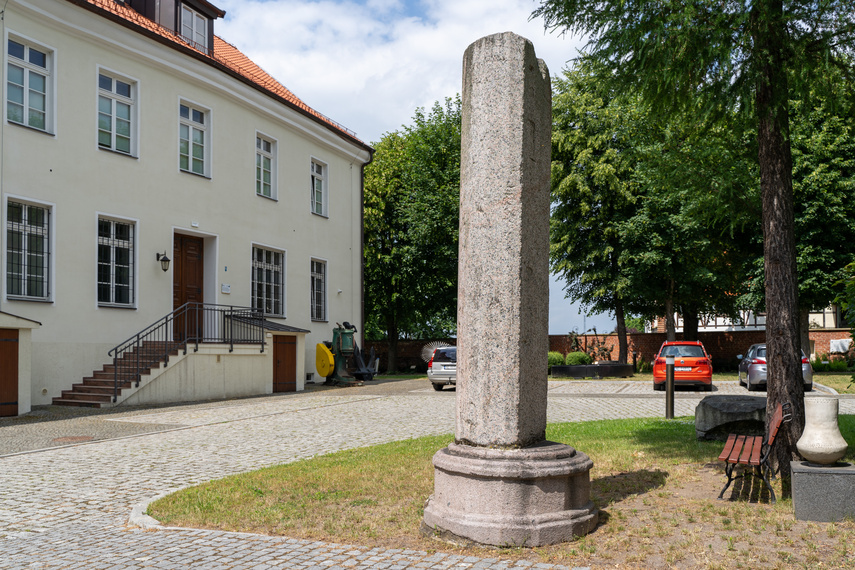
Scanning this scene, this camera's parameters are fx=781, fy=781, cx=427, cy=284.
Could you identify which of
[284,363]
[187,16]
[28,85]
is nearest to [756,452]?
[28,85]

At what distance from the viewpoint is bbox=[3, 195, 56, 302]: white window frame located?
638 inches

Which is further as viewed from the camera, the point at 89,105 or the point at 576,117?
the point at 576,117

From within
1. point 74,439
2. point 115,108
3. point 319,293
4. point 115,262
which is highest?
point 115,108

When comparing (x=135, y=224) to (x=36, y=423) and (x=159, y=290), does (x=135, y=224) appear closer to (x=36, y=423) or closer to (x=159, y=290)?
(x=159, y=290)

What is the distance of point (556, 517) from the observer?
5504 millimetres

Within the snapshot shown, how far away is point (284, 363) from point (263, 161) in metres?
6.80

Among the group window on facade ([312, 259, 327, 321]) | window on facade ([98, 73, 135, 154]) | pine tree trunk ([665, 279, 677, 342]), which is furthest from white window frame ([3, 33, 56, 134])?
pine tree trunk ([665, 279, 677, 342])

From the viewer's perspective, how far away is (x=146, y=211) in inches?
780

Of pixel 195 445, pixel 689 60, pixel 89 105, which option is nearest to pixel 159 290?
pixel 89 105

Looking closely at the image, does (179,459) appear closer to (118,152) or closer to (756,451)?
(756,451)

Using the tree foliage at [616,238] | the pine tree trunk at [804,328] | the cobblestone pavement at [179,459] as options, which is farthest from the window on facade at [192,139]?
the pine tree trunk at [804,328]

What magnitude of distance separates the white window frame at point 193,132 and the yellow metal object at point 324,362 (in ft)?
23.4

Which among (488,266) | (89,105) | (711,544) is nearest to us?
(711,544)

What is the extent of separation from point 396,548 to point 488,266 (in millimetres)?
2106
